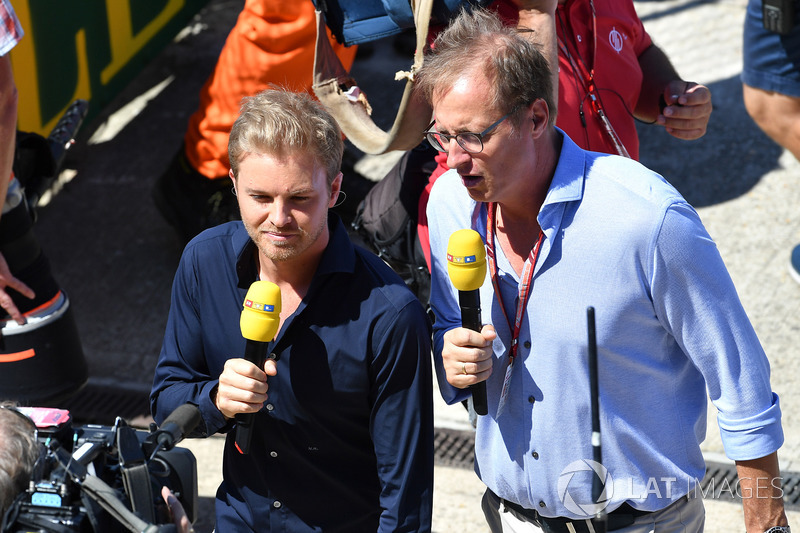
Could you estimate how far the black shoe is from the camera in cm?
570

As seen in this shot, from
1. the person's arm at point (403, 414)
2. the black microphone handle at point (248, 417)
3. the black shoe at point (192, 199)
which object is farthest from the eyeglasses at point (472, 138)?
the black shoe at point (192, 199)

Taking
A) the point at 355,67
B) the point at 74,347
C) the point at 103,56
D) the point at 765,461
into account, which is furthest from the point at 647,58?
the point at 355,67

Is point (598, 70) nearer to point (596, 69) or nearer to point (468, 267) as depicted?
point (596, 69)

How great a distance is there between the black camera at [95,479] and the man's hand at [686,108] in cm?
202

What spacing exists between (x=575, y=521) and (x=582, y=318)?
2.06 feet

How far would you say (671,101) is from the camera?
3.48 m

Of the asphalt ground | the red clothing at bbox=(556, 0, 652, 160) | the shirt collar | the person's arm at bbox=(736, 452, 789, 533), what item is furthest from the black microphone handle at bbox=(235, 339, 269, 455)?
the asphalt ground

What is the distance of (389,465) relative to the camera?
103 inches

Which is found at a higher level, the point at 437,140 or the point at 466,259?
the point at 437,140

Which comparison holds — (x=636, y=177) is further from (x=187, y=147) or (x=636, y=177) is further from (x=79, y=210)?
(x=79, y=210)

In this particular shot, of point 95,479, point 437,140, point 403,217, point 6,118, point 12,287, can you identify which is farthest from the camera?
point 12,287

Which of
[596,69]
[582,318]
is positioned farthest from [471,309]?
[596,69]

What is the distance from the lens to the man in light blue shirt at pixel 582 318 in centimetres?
244

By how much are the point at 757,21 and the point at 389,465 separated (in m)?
3.36
